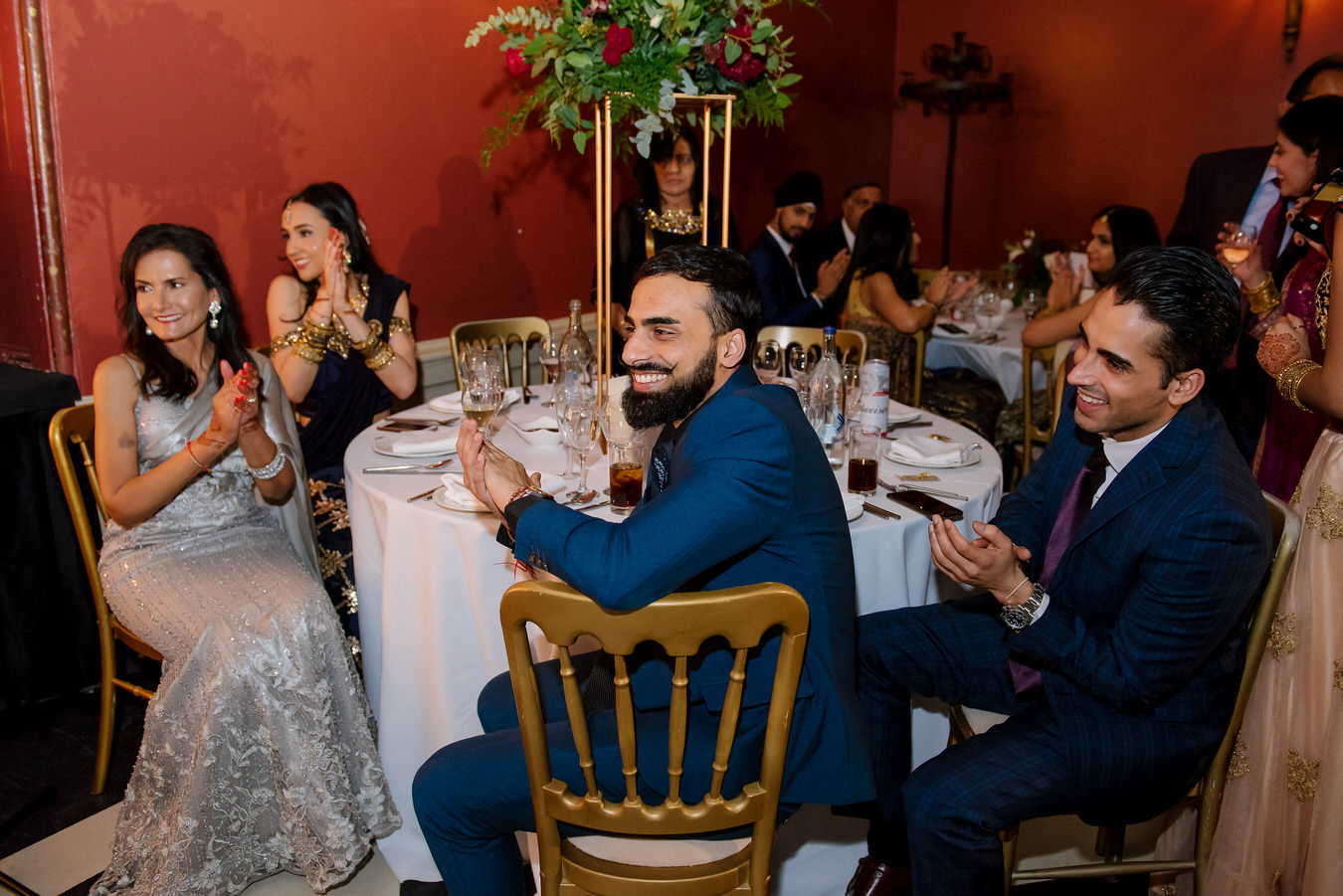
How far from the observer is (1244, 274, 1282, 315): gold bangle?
2.76m

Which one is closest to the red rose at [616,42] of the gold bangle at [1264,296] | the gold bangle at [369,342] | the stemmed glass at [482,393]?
the stemmed glass at [482,393]

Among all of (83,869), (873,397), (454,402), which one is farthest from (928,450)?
(83,869)

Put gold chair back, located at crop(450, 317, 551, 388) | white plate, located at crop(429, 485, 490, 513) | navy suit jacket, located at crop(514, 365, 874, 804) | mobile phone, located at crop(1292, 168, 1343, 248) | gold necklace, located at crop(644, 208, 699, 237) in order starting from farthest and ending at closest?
gold necklace, located at crop(644, 208, 699, 237) → gold chair back, located at crop(450, 317, 551, 388) → white plate, located at crop(429, 485, 490, 513) → mobile phone, located at crop(1292, 168, 1343, 248) → navy suit jacket, located at crop(514, 365, 874, 804)

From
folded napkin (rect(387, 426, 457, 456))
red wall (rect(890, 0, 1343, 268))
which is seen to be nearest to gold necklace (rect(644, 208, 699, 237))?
folded napkin (rect(387, 426, 457, 456))

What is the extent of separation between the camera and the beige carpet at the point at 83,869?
2.29m

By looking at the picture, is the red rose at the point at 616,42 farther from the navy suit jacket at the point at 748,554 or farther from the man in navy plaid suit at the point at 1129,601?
the man in navy plaid suit at the point at 1129,601

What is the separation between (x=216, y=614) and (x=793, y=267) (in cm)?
324

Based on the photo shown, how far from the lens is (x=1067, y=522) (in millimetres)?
1982

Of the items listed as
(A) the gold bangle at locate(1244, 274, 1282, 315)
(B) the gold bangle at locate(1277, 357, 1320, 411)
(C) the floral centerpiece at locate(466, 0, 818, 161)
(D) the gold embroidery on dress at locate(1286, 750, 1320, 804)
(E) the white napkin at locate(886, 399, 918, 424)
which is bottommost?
(D) the gold embroidery on dress at locate(1286, 750, 1320, 804)

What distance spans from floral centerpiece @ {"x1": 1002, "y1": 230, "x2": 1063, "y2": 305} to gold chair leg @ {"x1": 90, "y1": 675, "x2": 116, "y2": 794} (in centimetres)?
417

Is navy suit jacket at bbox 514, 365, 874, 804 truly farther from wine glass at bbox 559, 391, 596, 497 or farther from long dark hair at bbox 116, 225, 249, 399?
long dark hair at bbox 116, 225, 249, 399

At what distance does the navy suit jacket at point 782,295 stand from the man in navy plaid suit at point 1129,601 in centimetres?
274

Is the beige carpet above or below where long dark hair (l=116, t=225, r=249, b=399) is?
below

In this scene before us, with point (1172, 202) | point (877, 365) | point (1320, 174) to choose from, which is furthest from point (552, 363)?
point (1172, 202)
